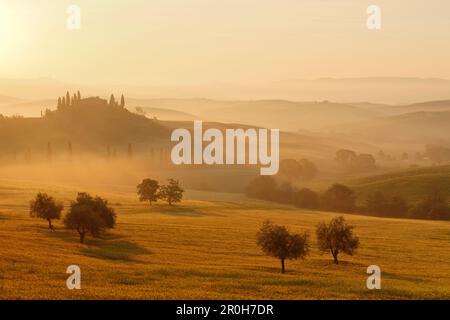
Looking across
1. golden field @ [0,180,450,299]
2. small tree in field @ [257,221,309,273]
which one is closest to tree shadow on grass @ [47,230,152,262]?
golden field @ [0,180,450,299]

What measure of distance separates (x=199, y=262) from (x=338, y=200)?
313ft

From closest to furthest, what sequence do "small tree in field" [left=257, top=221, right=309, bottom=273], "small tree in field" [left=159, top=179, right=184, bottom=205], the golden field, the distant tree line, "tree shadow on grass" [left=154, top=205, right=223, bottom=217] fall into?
the golden field, "small tree in field" [left=257, top=221, right=309, bottom=273], "tree shadow on grass" [left=154, top=205, right=223, bottom=217], "small tree in field" [left=159, top=179, right=184, bottom=205], the distant tree line

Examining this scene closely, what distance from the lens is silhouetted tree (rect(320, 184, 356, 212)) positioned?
151000 mm

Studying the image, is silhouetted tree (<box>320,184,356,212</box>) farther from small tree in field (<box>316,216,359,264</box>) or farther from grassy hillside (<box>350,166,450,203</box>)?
small tree in field (<box>316,216,359,264</box>)

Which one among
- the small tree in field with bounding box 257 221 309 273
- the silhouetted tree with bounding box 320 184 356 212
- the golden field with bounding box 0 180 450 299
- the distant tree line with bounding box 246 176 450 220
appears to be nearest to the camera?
the golden field with bounding box 0 180 450 299

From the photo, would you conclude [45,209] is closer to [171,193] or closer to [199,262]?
[199,262]

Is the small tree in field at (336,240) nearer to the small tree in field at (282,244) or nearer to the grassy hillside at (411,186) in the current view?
the small tree in field at (282,244)

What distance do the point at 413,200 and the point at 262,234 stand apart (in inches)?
3945

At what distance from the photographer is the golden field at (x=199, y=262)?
149 ft

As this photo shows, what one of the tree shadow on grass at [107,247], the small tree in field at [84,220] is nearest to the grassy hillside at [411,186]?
the tree shadow on grass at [107,247]

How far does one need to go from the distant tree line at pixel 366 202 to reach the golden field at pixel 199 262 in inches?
1256

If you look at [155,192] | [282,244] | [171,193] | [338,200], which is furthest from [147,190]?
[282,244]

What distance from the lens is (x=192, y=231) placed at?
84.7 meters

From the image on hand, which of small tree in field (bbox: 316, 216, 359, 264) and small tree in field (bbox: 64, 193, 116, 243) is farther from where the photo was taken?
small tree in field (bbox: 64, 193, 116, 243)
